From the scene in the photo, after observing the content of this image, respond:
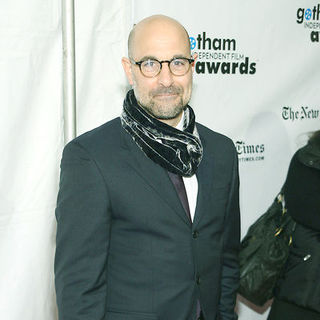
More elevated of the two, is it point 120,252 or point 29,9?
point 29,9

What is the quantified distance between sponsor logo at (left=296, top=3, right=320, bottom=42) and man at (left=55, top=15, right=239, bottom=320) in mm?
1559

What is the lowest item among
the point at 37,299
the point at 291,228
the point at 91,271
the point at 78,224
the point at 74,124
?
the point at 37,299

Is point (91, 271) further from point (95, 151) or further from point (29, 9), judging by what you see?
point (29, 9)

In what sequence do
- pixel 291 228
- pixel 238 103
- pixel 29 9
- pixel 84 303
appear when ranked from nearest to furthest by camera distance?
pixel 84 303, pixel 29 9, pixel 291 228, pixel 238 103

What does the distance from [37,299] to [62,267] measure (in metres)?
0.75

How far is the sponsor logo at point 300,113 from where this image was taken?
332cm

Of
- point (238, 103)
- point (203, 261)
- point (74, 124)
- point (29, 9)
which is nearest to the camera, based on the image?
point (203, 261)

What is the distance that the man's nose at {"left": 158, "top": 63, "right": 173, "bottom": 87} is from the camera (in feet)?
6.22

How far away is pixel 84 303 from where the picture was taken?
180 centimetres

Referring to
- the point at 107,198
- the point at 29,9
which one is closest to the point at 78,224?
the point at 107,198

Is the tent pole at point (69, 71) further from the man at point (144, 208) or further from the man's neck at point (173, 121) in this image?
the man's neck at point (173, 121)

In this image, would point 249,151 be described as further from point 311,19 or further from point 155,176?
point 155,176

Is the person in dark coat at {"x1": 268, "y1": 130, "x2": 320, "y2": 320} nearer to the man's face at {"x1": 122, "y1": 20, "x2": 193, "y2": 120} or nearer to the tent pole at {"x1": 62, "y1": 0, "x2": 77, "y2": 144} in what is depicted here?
the man's face at {"x1": 122, "y1": 20, "x2": 193, "y2": 120}

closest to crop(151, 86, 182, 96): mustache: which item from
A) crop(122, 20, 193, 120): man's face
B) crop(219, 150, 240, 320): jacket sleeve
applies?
crop(122, 20, 193, 120): man's face
